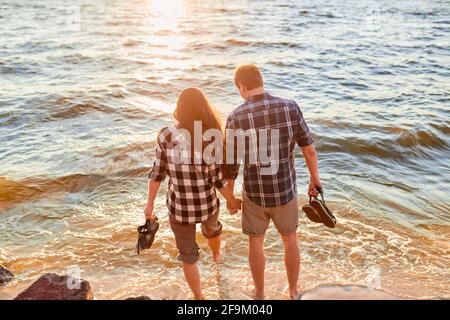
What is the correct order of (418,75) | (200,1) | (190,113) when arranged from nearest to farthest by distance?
(190,113) < (418,75) < (200,1)

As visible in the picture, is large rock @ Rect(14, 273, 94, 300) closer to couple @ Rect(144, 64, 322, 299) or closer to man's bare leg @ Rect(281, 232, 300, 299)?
couple @ Rect(144, 64, 322, 299)

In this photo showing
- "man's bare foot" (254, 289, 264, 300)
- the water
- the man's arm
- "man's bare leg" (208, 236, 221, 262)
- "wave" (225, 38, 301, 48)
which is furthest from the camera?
"wave" (225, 38, 301, 48)

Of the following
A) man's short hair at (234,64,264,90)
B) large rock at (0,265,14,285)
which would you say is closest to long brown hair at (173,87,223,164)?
man's short hair at (234,64,264,90)

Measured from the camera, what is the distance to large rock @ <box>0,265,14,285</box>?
491 cm

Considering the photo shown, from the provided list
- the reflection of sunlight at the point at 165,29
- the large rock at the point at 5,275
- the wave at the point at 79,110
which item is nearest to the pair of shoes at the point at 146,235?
the large rock at the point at 5,275

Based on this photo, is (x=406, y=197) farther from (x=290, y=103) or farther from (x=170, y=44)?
(x=170, y=44)

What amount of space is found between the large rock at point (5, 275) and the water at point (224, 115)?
0.27ft

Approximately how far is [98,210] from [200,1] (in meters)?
39.1

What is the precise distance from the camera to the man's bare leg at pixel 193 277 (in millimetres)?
4227

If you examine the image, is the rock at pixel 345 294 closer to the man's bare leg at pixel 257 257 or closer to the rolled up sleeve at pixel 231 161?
the man's bare leg at pixel 257 257

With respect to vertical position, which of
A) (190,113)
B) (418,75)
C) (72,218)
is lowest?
(72,218)

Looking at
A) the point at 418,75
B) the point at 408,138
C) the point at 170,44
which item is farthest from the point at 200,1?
the point at 408,138

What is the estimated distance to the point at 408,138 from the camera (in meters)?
9.73

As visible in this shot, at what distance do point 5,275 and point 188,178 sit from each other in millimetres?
2563
